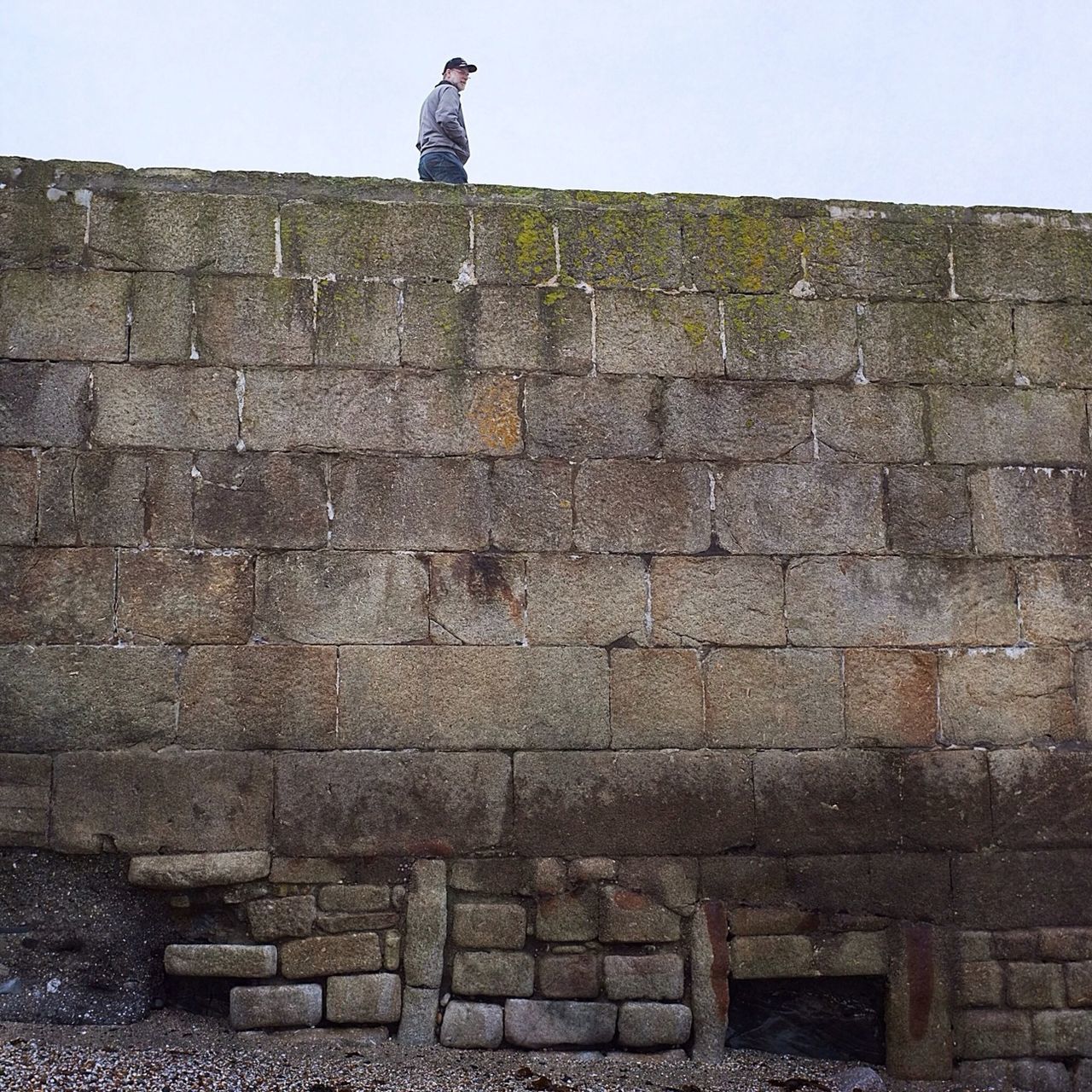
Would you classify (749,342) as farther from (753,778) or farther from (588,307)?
(753,778)

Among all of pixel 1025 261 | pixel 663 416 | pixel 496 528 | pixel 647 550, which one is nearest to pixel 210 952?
pixel 496 528

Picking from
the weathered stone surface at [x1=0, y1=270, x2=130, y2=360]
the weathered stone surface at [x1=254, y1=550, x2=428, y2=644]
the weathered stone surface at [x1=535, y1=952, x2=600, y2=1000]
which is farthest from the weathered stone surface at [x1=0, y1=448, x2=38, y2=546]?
the weathered stone surface at [x1=535, y1=952, x2=600, y2=1000]

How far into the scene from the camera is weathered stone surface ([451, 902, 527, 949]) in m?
4.57

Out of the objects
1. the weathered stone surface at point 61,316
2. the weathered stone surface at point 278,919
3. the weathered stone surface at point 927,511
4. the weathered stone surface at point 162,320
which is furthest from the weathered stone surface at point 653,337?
the weathered stone surface at point 278,919

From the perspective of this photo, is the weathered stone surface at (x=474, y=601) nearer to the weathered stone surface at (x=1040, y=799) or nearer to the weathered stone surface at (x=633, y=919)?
the weathered stone surface at (x=633, y=919)

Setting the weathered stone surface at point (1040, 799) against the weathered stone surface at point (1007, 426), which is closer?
the weathered stone surface at point (1040, 799)

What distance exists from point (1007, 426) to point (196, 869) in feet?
12.4

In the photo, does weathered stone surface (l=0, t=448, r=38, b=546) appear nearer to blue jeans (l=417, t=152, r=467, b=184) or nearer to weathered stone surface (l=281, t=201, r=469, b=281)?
weathered stone surface (l=281, t=201, r=469, b=281)

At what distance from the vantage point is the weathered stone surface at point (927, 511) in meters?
4.93

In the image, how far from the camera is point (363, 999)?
449 cm

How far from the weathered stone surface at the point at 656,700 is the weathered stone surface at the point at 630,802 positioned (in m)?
0.06

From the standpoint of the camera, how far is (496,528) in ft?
15.6

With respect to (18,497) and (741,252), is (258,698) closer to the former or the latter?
(18,497)

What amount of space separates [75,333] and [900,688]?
12.0 ft
